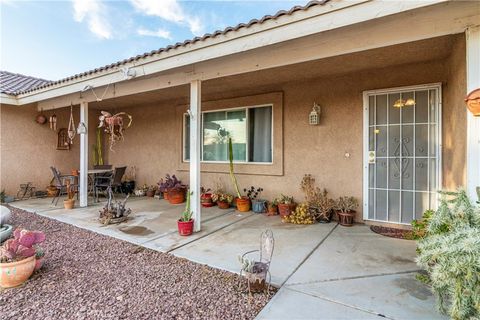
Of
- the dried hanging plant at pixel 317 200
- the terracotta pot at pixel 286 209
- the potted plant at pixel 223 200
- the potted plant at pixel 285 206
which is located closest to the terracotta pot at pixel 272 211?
the potted plant at pixel 285 206

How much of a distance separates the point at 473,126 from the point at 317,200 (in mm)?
3171

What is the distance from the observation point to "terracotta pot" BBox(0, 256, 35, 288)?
2.67m

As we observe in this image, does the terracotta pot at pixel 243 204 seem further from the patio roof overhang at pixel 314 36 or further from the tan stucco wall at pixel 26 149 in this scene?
the tan stucco wall at pixel 26 149

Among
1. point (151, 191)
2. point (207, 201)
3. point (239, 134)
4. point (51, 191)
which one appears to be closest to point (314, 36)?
point (239, 134)

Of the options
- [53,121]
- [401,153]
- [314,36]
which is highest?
[314,36]

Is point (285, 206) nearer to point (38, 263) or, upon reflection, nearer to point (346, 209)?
point (346, 209)

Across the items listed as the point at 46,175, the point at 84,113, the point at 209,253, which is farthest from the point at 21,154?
the point at 209,253

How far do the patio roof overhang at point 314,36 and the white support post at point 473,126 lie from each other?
0.21 metres

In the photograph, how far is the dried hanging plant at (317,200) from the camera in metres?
5.14

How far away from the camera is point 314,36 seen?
10.7 feet

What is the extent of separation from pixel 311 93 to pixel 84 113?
18.7 feet

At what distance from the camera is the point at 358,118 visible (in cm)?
505

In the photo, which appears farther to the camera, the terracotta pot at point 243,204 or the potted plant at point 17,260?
the terracotta pot at point 243,204

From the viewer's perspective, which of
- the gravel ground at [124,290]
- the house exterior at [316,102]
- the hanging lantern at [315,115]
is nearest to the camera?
the gravel ground at [124,290]
